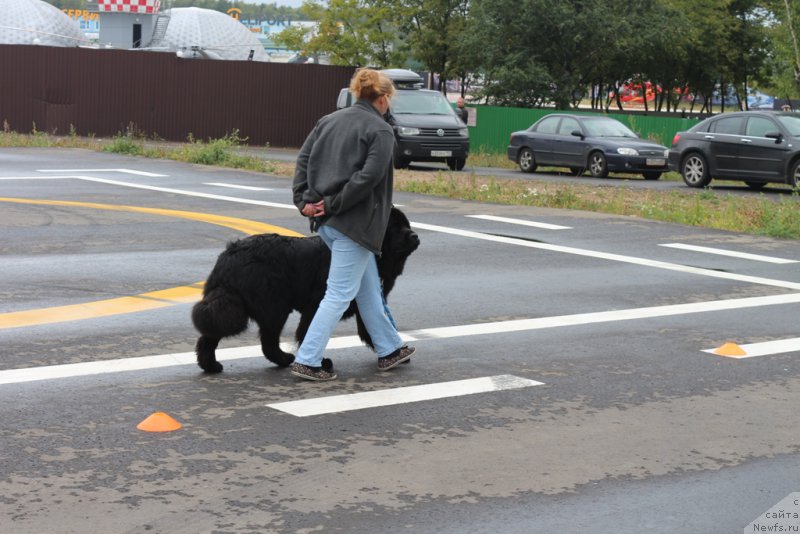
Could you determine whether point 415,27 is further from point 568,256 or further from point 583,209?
point 568,256

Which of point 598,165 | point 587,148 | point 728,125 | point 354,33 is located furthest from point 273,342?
point 354,33

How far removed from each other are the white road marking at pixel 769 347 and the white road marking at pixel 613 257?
107 inches

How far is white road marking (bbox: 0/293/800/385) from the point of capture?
7.21 metres

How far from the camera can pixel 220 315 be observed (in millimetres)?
6980

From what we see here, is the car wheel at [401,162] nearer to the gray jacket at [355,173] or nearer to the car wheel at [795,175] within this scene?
the car wheel at [795,175]

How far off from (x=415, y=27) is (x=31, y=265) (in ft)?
135

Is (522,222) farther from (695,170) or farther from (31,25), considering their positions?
(31,25)

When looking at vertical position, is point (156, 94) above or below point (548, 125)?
above

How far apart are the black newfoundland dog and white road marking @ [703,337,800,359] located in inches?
99.3

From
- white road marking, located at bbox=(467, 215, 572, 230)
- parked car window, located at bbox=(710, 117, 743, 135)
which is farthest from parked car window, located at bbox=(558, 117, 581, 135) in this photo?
white road marking, located at bbox=(467, 215, 572, 230)

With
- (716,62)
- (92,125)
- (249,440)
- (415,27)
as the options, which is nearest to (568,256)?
(249,440)

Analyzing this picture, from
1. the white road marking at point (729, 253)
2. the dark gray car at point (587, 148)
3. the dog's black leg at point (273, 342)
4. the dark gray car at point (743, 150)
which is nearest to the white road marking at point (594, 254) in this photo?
the white road marking at point (729, 253)

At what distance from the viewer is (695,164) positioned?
25094mm

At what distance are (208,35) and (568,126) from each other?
139 feet
